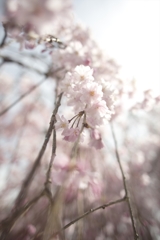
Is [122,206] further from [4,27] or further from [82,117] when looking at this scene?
[4,27]

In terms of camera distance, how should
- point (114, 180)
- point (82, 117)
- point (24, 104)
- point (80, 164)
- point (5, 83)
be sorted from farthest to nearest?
point (24, 104) < point (5, 83) < point (114, 180) < point (82, 117) < point (80, 164)

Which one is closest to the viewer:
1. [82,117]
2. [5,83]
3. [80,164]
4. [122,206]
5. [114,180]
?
[80,164]

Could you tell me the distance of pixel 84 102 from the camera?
132 centimetres

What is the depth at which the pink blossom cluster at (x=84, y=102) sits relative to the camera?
1.32m

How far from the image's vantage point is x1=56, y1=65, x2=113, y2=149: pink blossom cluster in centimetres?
132

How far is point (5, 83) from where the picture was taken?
7.13 metres

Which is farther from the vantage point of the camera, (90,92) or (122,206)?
(122,206)

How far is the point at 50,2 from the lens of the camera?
1.03m

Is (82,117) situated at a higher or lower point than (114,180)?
higher

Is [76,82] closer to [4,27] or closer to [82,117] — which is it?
[82,117]

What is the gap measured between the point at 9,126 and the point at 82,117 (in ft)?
22.1

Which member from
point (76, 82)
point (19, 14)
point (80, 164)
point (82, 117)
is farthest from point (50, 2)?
point (80, 164)

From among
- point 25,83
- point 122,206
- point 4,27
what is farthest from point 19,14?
point 25,83

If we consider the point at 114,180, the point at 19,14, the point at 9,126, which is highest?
the point at 9,126
